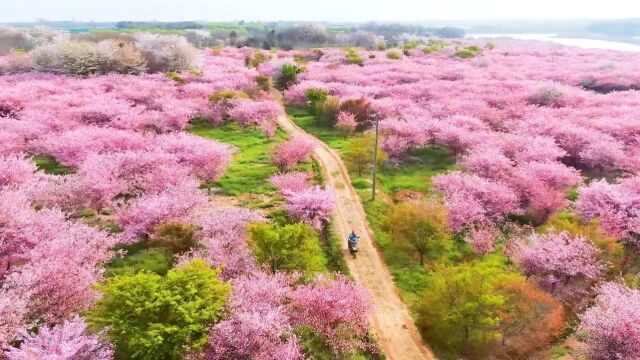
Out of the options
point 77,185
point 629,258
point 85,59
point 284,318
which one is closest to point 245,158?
point 77,185

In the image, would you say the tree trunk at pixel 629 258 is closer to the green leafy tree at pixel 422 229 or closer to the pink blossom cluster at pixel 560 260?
the pink blossom cluster at pixel 560 260

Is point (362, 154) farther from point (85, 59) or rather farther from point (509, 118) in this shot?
point (85, 59)

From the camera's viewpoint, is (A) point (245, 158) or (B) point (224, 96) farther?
(B) point (224, 96)

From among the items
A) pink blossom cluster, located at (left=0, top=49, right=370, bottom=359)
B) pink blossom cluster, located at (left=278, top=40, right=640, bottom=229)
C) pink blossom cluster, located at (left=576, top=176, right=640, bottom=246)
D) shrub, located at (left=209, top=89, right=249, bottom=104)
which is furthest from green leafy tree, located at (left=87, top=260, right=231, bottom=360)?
shrub, located at (left=209, top=89, right=249, bottom=104)

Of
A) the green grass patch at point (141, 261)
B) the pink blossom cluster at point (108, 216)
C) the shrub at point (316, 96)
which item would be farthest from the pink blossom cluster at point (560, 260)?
the shrub at point (316, 96)

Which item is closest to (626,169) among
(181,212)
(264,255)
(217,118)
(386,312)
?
(386,312)

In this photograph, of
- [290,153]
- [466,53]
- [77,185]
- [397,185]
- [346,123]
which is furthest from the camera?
[466,53]
